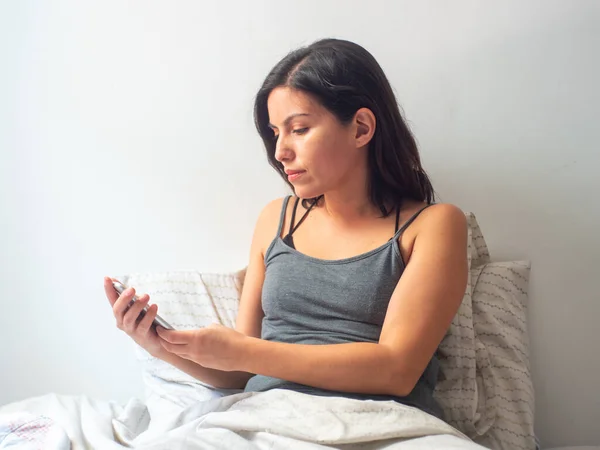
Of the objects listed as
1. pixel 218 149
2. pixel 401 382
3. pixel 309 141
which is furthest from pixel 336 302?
pixel 218 149

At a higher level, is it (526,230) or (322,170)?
(322,170)

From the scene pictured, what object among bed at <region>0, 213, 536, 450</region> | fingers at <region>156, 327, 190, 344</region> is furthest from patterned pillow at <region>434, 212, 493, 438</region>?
fingers at <region>156, 327, 190, 344</region>

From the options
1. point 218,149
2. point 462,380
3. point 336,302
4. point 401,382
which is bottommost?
point 462,380

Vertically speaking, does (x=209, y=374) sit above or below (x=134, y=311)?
below

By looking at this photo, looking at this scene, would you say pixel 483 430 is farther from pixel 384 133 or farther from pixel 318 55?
pixel 318 55

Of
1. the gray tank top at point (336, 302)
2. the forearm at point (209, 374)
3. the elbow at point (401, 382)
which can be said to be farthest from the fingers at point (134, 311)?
the elbow at point (401, 382)

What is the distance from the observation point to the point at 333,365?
3.01 feet

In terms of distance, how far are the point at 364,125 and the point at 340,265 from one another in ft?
0.83

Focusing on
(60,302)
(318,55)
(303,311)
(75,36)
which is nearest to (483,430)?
(303,311)

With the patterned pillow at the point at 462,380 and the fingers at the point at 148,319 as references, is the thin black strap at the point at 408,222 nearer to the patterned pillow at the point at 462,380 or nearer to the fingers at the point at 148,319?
the patterned pillow at the point at 462,380

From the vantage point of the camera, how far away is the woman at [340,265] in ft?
3.03

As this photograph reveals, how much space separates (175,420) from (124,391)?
487 mm

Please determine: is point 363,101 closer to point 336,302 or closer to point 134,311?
point 336,302

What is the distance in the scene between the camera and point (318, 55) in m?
1.04
